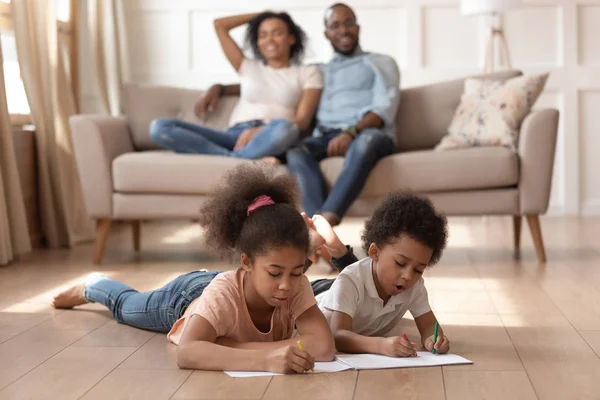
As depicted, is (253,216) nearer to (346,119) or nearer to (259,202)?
(259,202)

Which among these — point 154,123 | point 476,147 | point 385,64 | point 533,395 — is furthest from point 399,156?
point 533,395

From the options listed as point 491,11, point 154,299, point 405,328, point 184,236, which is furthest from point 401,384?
point 491,11

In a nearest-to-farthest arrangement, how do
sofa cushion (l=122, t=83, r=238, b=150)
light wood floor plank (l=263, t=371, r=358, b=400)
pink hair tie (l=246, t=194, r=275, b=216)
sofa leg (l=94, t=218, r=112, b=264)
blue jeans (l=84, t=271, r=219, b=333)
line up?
light wood floor plank (l=263, t=371, r=358, b=400), pink hair tie (l=246, t=194, r=275, b=216), blue jeans (l=84, t=271, r=219, b=333), sofa leg (l=94, t=218, r=112, b=264), sofa cushion (l=122, t=83, r=238, b=150)

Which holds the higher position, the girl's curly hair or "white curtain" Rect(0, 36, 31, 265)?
the girl's curly hair

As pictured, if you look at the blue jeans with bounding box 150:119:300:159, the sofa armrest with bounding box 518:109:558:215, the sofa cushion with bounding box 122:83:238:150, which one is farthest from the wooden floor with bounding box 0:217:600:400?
the sofa cushion with bounding box 122:83:238:150

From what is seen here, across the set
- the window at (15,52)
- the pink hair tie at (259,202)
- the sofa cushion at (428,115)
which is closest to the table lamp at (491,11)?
the sofa cushion at (428,115)

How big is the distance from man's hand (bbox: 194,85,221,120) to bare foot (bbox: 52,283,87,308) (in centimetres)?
169

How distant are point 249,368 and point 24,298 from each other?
4.35 ft

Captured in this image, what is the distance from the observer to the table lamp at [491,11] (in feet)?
16.3

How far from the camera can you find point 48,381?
1.83m

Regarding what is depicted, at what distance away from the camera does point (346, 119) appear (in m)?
4.05

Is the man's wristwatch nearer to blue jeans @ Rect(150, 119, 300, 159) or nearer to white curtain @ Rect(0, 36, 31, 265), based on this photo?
blue jeans @ Rect(150, 119, 300, 159)

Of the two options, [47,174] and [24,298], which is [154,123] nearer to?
[47,174]

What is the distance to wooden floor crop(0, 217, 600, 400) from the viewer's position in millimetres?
1732
